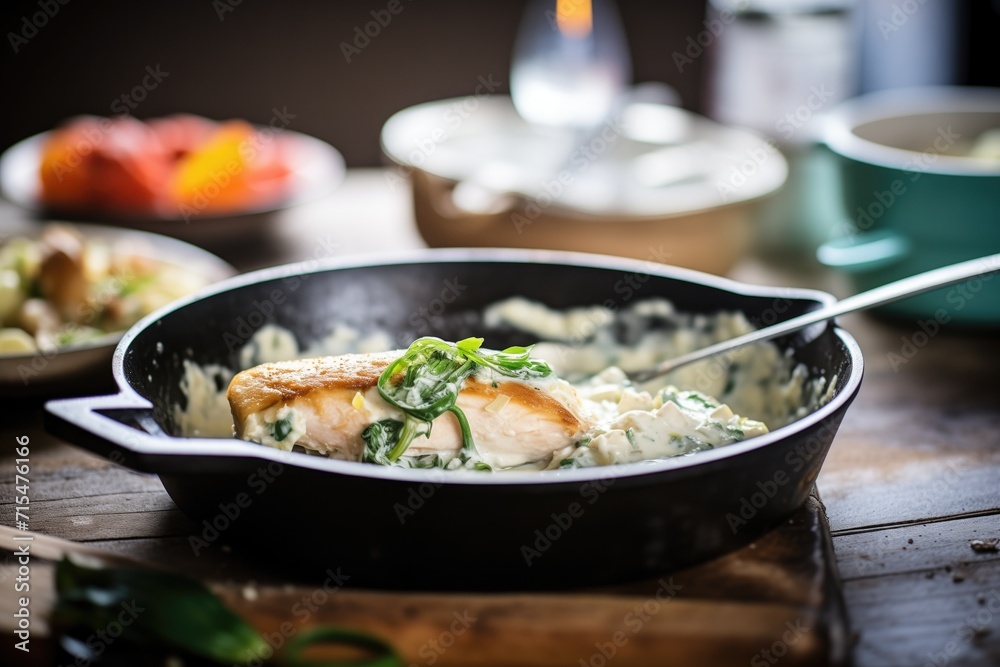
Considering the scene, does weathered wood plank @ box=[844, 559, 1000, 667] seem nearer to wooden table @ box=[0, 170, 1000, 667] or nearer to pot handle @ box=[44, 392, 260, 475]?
wooden table @ box=[0, 170, 1000, 667]

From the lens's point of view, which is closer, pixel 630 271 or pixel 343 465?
pixel 343 465

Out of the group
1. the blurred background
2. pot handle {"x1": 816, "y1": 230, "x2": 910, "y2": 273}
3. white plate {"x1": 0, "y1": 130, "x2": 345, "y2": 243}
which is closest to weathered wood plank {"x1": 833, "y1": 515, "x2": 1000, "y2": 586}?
pot handle {"x1": 816, "y1": 230, "x2": 910, "y2": 273}

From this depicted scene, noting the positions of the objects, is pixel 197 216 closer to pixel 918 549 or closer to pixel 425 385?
pixel 425 385

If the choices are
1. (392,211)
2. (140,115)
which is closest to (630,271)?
(392,211)

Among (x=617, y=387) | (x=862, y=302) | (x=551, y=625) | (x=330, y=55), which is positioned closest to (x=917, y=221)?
(x=862, y=302)

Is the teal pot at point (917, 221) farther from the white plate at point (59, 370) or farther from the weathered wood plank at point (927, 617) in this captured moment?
the white plate at point (59, 370)

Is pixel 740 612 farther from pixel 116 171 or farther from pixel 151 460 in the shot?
pixel 116 171
